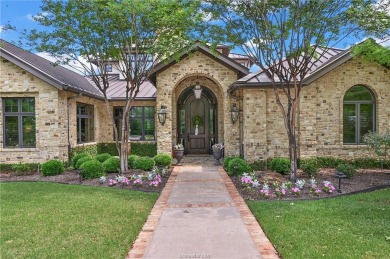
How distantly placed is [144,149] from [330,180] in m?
9.74

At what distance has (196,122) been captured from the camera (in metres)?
16.1

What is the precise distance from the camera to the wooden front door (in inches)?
640

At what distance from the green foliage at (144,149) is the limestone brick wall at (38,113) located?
15.4ft

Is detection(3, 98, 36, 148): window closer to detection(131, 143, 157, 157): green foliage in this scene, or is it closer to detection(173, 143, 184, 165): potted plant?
detection(131, 143, 157, 157): green foliage

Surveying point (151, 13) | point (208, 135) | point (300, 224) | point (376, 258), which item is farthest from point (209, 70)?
point (376, 258)

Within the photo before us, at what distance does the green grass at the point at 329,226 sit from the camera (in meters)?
4.41

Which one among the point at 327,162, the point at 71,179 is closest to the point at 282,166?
the point at 327,162

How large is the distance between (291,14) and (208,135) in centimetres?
842

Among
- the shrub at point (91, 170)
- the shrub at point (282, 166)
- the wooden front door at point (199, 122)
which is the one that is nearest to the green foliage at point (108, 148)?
the wooden front door at point (199, 122)

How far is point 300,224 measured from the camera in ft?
18.2

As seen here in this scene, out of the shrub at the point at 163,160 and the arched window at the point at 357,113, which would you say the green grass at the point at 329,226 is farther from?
the shrub at the point at 163,160

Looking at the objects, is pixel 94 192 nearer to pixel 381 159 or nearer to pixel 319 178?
pixel 319 178

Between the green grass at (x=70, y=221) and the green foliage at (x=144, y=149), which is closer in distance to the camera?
the green grass at (x=70, y=221)

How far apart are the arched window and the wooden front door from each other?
6.55 metres
